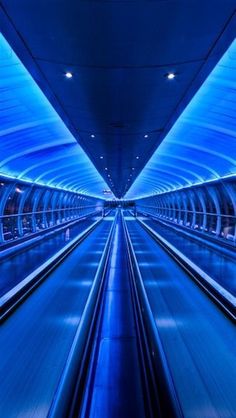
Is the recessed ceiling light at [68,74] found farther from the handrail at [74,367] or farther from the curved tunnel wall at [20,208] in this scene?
the curved tunnel wall at [20,208]

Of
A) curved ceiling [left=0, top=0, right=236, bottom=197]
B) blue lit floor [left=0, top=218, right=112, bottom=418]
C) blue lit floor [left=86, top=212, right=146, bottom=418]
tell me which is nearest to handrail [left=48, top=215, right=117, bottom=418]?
blue lit floor [left=0, top=218, right=112, bottom=418]

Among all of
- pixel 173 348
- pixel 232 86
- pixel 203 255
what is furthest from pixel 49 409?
pixel 203 255

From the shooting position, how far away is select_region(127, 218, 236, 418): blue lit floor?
11.8 feet

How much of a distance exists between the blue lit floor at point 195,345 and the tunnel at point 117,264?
2 cm

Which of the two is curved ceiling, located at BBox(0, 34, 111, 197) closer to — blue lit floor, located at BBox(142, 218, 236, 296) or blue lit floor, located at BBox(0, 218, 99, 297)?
blue lit floor, located at BBox(0, 218, 99, 297)

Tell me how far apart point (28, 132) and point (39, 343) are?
6.63 meters

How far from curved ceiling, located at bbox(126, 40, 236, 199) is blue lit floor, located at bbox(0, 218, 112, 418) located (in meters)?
5.19

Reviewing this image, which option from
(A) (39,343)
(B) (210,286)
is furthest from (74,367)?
(B) (210,286)

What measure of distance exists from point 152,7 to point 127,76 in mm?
1761

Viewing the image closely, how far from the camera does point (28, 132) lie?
9781 millimetres

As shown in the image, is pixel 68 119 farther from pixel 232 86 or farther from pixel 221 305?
pixel 221 305

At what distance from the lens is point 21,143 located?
10797mm

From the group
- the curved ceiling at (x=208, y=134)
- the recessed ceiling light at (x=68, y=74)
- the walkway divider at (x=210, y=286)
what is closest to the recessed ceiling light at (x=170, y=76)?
the curved ceiling at (x=208, y=134)

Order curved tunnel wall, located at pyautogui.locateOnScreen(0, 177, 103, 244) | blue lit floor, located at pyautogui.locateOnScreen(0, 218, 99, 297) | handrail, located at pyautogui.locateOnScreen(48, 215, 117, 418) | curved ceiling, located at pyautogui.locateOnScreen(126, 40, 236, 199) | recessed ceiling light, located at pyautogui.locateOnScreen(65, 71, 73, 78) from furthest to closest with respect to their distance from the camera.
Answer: curved tunnel wall, located at pyautogui.locateOnScreen(0, 177, 103, 244) → blue lit floor, located at pyautogui.locateOnScreen(0, 218, 99, 297) → curved ceiling, located at pyautogui.locateOnScreen(126, 40, 236, 199) → recessed ceiling light, located at pyautogui.locateOnScreen(65, 71, 73, 78) → handrail, located at pyautogui.locateOnScreen(48, 215, 117, 418)
